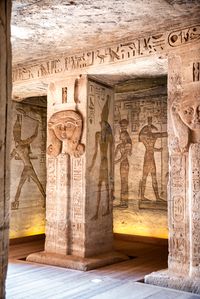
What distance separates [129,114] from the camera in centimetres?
1014

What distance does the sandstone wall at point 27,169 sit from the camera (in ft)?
30.9

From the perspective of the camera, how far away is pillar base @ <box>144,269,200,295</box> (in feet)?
16.9

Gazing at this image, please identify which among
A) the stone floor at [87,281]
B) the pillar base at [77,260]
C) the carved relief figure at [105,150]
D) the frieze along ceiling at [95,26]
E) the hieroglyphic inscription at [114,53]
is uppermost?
the frieze along ceiling at [95,26]

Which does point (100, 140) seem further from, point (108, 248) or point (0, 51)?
point (0, 51)

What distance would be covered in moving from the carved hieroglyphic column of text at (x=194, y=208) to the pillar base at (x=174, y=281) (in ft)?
0.43

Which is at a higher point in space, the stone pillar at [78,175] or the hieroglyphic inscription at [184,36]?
the hieroglyphic inscription at [184,36]

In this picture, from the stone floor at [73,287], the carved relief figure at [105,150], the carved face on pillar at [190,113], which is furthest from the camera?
the carved relief figure at [105,150]

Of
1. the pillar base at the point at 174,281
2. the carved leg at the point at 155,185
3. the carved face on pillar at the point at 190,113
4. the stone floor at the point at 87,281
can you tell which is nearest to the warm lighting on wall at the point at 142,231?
the carved leg at the point at 155,185

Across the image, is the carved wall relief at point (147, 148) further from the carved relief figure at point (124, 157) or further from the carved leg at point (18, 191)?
the carved leg at point (18, 191)

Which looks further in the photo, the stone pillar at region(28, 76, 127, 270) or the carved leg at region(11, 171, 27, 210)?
the carved leg at region(11, 171, 27, 210)

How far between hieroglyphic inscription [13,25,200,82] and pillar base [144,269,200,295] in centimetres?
330

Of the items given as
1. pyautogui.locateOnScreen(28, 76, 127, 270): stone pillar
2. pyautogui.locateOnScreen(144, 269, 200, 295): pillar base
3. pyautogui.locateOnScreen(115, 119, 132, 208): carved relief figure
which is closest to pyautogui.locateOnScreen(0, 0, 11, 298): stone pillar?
pyautogui.locateOnScreen(144, 269, 200, 295): pillar base

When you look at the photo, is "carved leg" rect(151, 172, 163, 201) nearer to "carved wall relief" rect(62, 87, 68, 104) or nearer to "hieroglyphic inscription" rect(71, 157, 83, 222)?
"hieroglyphic inscription" rect(71, 157, 83, 222)

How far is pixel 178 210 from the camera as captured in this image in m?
5.62
